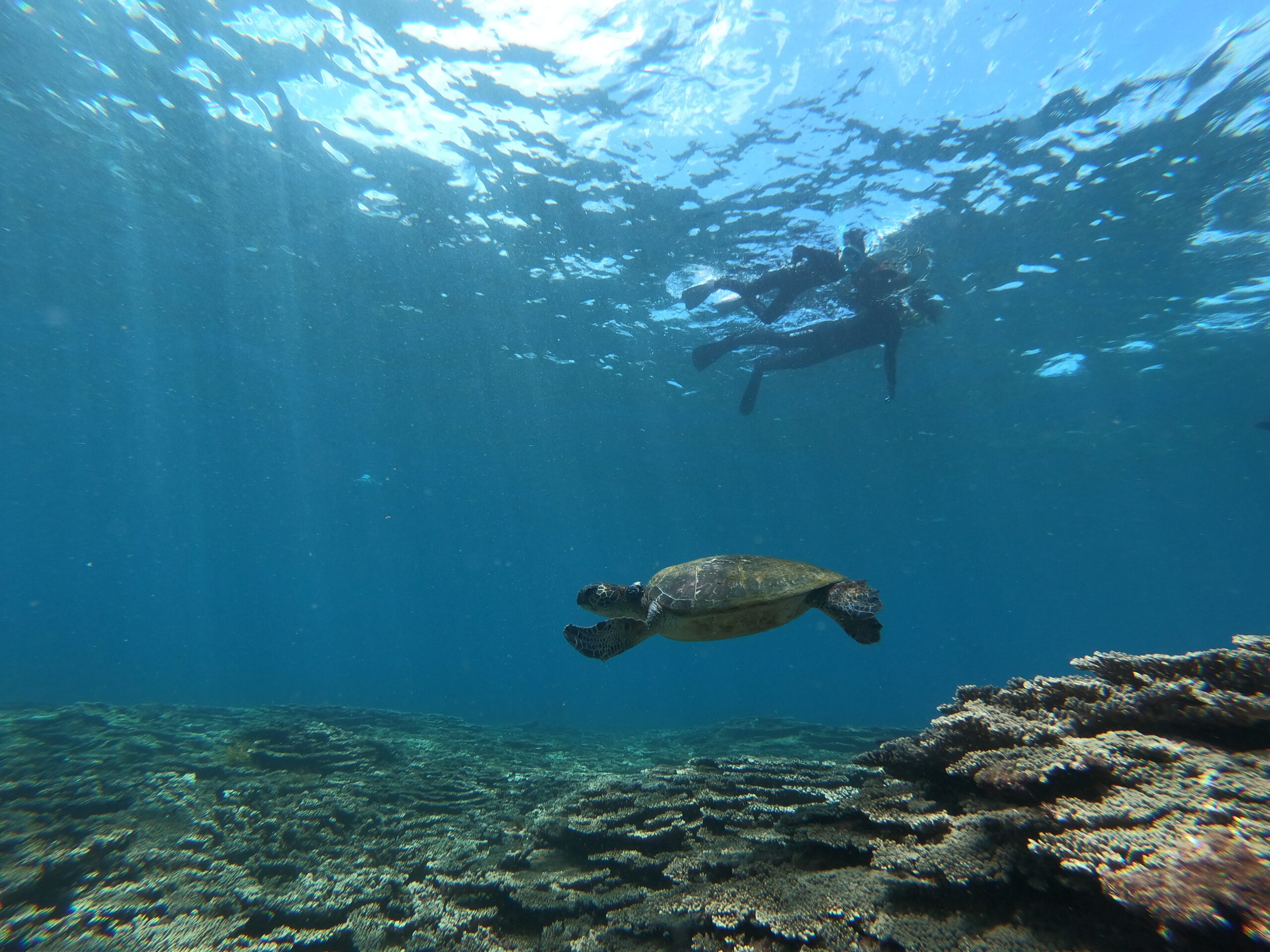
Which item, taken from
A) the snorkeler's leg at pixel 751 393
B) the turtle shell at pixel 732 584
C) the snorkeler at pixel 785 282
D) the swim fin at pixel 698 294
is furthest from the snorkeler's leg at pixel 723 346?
the turtle shell at pixel 732 584

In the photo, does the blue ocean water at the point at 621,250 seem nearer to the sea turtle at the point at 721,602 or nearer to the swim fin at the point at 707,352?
the swim fin at the point at 707,352

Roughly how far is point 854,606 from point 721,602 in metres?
1.21

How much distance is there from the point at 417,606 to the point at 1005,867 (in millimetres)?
151957

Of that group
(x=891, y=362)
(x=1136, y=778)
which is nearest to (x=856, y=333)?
(x=891, y=362)

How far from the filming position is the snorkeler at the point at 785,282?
1589cm

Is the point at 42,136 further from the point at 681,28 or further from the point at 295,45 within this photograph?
the point at 681,28

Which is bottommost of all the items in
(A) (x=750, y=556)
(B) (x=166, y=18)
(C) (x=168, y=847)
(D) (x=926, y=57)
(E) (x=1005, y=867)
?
(C) (x=168, y=847)

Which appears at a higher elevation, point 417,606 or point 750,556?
point 750,556

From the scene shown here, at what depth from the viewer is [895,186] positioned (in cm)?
1426

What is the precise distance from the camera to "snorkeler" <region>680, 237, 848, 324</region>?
15891mm

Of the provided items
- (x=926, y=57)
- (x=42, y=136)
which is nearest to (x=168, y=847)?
(x=926, y=57)

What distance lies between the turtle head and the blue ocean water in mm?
12508

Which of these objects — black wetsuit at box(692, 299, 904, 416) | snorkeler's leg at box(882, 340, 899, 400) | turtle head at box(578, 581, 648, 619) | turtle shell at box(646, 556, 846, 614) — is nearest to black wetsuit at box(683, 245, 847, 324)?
black wetsuit at box(692, 299, 904, 416)

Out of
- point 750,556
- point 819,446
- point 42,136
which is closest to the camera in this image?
point 750,556
